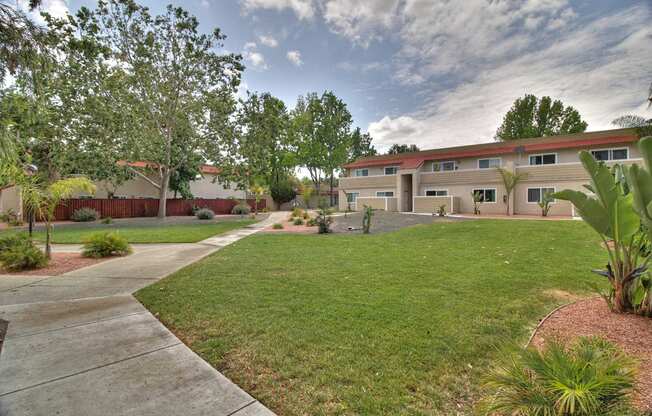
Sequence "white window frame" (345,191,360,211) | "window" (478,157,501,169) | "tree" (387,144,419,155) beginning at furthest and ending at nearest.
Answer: "tree" (387,144,419,155) → "white window frame" (345,191,360,211) → "window" (478,157,501,169)

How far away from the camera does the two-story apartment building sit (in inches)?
841

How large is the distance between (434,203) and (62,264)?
82.0ft

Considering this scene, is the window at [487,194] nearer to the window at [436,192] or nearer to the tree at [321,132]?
the window at [436,192]

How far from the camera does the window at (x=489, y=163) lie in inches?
985

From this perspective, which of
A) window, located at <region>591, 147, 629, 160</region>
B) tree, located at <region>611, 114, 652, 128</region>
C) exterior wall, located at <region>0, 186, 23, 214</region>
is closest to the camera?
tree, located at <region>611, 114, 652, 128</region>

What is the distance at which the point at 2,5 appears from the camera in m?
4.39

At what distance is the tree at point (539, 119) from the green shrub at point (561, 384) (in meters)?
44.2

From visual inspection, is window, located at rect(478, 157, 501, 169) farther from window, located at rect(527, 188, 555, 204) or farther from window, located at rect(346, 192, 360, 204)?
window, located at rect(346, 192, 360, 204)

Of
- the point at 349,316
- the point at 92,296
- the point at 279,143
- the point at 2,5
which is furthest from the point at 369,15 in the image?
the point at 279,143

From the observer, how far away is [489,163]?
2548 centimetres

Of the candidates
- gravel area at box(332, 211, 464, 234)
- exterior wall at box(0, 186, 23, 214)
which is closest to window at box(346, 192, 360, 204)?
gravel area at box(332, 211, 464, 234)

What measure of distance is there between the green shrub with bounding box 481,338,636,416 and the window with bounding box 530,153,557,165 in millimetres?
26706

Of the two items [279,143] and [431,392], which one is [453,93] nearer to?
[431,392]

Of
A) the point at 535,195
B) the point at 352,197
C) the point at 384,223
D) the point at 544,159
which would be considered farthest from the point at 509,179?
the point at 352,197
